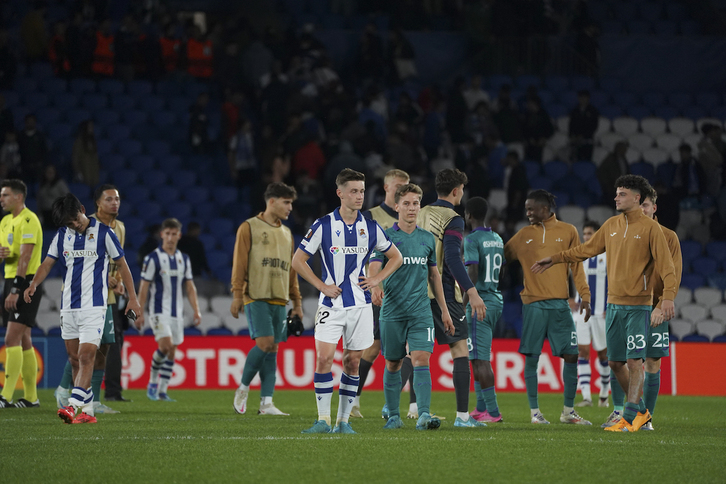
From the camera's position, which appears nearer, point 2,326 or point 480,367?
point 480,367

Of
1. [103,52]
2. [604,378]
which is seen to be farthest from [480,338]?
[103,52]

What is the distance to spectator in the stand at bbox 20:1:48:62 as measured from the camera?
2089 centimetres

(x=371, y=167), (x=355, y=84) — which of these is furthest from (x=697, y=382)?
(x=355, y=84)

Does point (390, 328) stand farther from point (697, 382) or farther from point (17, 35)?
point (17, 35)

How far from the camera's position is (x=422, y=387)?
8031 mm

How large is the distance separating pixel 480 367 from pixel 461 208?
9322 millimetres

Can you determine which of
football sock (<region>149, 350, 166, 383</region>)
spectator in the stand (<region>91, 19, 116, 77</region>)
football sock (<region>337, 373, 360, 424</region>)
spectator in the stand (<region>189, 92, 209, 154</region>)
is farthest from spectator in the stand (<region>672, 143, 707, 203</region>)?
football sock (<region>337, 373, 360, 424</region>)

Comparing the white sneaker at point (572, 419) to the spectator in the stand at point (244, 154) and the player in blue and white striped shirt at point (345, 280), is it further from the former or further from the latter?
the spectator in the stand at point (244, 154)

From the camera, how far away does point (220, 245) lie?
18.5 metres

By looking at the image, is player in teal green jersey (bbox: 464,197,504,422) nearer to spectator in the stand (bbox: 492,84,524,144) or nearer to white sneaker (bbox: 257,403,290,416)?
white sneaker (bbox: 257,403,290,416)

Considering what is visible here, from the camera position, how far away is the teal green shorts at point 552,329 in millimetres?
9523

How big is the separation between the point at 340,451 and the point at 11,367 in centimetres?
571

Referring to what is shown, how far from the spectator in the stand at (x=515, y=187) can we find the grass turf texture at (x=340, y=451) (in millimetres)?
8457

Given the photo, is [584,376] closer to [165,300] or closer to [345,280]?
[165,300]
